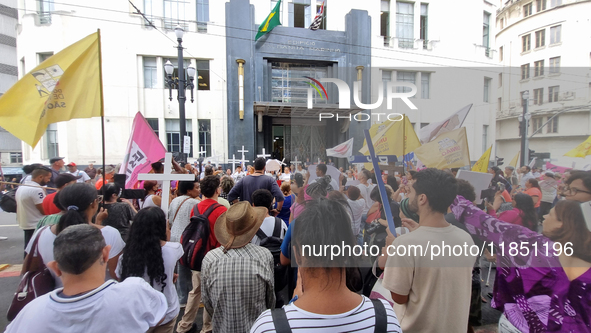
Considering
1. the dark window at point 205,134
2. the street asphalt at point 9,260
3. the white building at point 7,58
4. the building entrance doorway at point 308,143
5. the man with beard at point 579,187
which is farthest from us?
the white building at point 7,58

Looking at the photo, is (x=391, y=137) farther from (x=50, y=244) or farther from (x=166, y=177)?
(x=50, y=244)

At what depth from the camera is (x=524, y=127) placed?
2172mm

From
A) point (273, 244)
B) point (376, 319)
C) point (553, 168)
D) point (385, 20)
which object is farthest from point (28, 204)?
point (385, 20)

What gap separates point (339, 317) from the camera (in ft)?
3.30

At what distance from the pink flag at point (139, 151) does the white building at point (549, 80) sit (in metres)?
4.17

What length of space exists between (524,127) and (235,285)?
2.59m

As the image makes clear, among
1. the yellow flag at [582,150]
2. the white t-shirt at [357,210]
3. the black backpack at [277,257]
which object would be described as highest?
the yellow flag at [582,150]

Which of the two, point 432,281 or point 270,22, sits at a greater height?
point 270,22

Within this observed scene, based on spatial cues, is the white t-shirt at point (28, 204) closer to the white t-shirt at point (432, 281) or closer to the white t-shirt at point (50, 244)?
the white t-shirt at point (50, 244)

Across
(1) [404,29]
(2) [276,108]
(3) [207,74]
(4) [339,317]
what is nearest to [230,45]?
(3) [207,74]

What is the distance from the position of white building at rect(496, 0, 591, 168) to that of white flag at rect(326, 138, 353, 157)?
3.79 feet

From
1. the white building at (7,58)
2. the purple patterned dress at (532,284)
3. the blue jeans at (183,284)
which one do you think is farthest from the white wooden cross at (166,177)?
the white building at (7,58)

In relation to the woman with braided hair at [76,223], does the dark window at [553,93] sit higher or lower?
higher

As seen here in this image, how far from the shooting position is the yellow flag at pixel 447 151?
2232 mm
